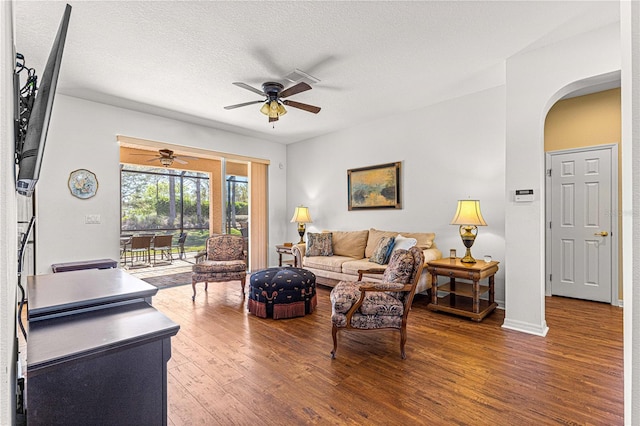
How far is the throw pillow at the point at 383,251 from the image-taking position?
13.5ft

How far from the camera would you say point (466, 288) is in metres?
3.80

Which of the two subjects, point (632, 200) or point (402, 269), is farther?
point (402, 269)

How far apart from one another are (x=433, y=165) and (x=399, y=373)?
3.15 metres

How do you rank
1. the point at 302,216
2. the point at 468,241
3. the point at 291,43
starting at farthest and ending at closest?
the point at 302,216 < the point at 468,241 < the point at 291,43

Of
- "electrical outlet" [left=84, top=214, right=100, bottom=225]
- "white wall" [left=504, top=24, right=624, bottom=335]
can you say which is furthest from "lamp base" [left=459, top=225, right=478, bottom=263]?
"electrical outlet" [left=84, top=214, right=100, bottom=225]

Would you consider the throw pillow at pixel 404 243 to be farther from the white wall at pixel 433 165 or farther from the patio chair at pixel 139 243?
the patio chair at pixel 139 243

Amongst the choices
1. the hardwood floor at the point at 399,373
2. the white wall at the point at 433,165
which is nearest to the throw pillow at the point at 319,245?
the white wall at the point at 433,165

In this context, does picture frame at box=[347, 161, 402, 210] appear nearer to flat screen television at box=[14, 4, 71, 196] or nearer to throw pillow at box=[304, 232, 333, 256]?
throw pillow at box=[304, 232, 333, 256]

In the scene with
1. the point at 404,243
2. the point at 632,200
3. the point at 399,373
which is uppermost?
the point at 632,200

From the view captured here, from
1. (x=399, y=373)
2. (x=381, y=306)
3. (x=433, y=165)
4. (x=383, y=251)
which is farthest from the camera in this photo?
(x=433, y=165)

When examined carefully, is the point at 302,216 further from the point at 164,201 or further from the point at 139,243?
the point at 164,201

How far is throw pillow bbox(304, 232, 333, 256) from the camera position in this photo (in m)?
5.04

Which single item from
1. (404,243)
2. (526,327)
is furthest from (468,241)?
(526,327)

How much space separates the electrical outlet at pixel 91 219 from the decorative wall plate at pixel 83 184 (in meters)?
0.26
